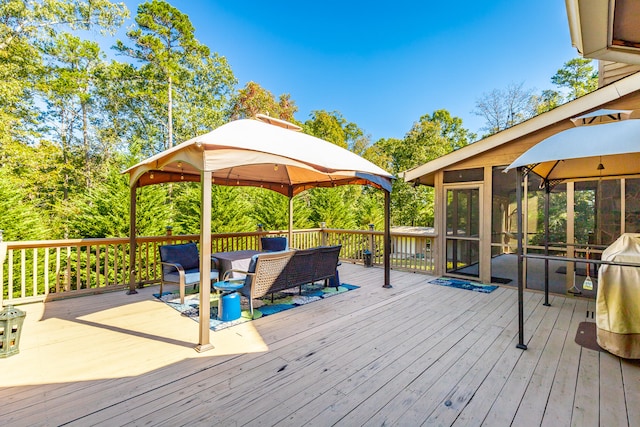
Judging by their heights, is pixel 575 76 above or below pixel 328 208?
above

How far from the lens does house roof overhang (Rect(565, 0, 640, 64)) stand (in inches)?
61.4

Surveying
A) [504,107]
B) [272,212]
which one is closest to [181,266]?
[272,212]

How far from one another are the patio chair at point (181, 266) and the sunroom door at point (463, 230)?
Result: 4985mm

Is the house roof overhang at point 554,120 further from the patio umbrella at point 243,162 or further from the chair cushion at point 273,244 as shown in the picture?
the chair cushion at point 273,244

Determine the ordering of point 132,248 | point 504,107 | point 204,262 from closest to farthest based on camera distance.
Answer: point 204,262 → point 132,248 → point 504,107

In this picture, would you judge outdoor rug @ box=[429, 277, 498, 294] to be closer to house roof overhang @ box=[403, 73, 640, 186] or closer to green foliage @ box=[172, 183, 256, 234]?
house roof overhang @ box=[403, 73, 640, 186]

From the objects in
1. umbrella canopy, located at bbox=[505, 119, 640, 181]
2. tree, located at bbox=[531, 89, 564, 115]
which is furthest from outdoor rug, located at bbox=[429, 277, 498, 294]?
tree, located at bbox=[531, 89, 564, 115]

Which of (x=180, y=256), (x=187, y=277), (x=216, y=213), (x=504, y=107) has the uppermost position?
(x=504, y=107)

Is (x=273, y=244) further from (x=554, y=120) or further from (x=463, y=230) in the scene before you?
(x=554, y=120)

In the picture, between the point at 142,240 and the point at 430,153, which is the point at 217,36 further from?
the point at 142,240

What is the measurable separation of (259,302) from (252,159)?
2431mm

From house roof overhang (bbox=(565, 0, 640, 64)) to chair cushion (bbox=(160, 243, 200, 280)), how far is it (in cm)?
545

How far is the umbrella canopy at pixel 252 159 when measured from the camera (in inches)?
124

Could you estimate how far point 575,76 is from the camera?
770 inches
